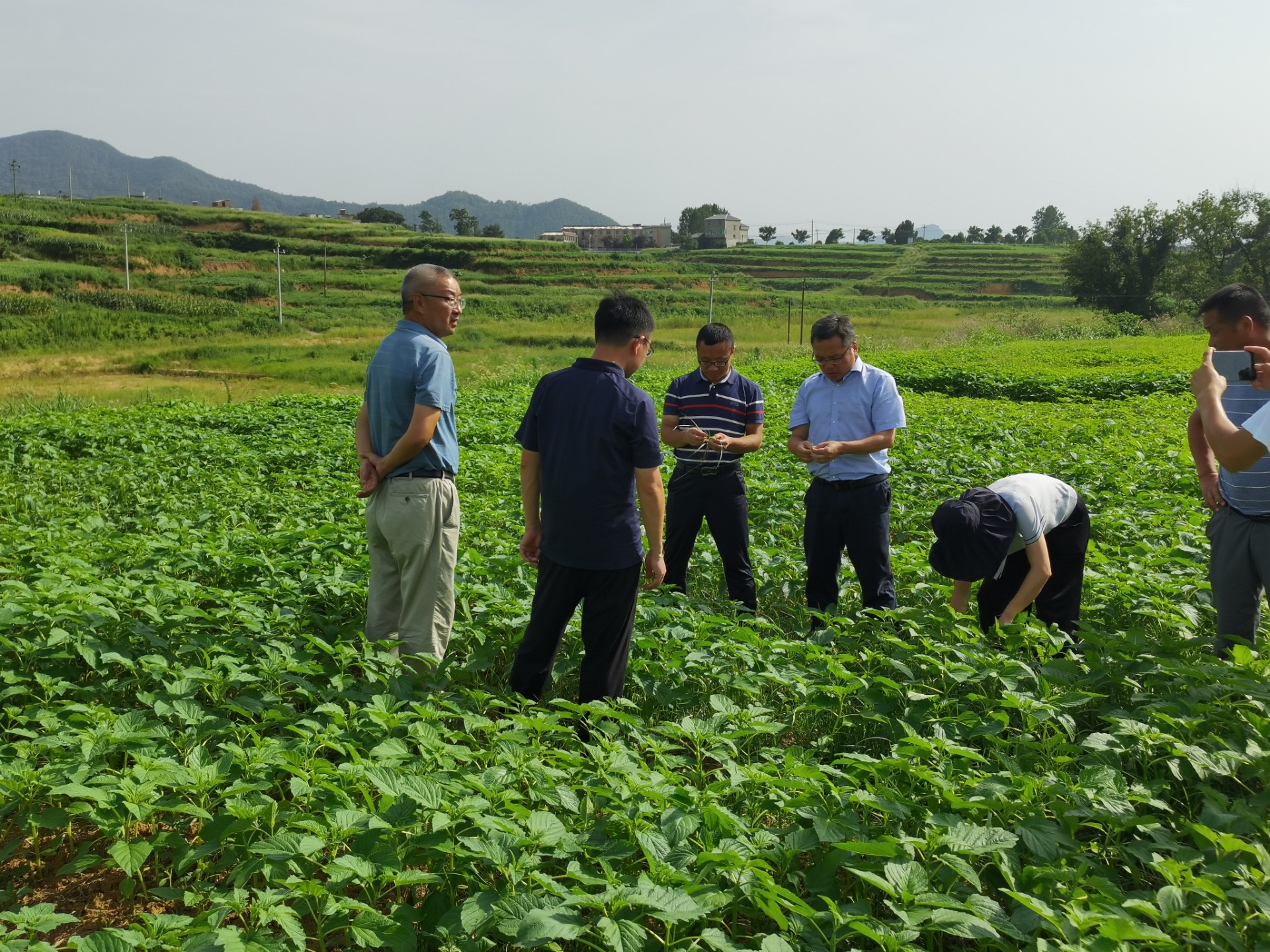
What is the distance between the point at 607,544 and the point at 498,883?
143cm

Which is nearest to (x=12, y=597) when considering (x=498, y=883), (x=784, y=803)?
(x=498, y=883)

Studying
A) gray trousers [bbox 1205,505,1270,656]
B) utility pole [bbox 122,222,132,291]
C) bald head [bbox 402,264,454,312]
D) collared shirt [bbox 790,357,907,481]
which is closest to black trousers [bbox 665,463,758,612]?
collared shirt [bbox 790,357,907,481]

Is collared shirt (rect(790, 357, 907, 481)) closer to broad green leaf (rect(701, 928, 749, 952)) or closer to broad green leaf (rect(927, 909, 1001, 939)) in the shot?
broad green leaf (rect(927, 909, 1001, 939))

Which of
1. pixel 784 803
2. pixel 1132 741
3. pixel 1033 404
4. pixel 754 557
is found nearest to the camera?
pixel 784 803

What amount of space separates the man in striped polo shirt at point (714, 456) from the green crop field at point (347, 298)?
1635 cm

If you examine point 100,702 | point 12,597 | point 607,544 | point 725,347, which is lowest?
point 100,702

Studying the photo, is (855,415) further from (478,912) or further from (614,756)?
(478,912)

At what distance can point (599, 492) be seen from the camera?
11.8 feet

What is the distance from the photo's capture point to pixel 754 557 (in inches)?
227

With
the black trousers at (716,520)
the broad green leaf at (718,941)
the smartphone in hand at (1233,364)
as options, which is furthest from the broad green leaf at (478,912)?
the smartphone in hand at (1233,364)

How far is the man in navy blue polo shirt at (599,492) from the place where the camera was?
3584 mm

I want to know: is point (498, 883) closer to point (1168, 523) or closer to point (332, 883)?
point (332, 883)

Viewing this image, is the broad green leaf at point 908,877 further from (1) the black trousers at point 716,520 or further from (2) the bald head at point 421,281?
(2) the bald head at point 421,281

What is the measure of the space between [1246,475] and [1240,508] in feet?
0.52
